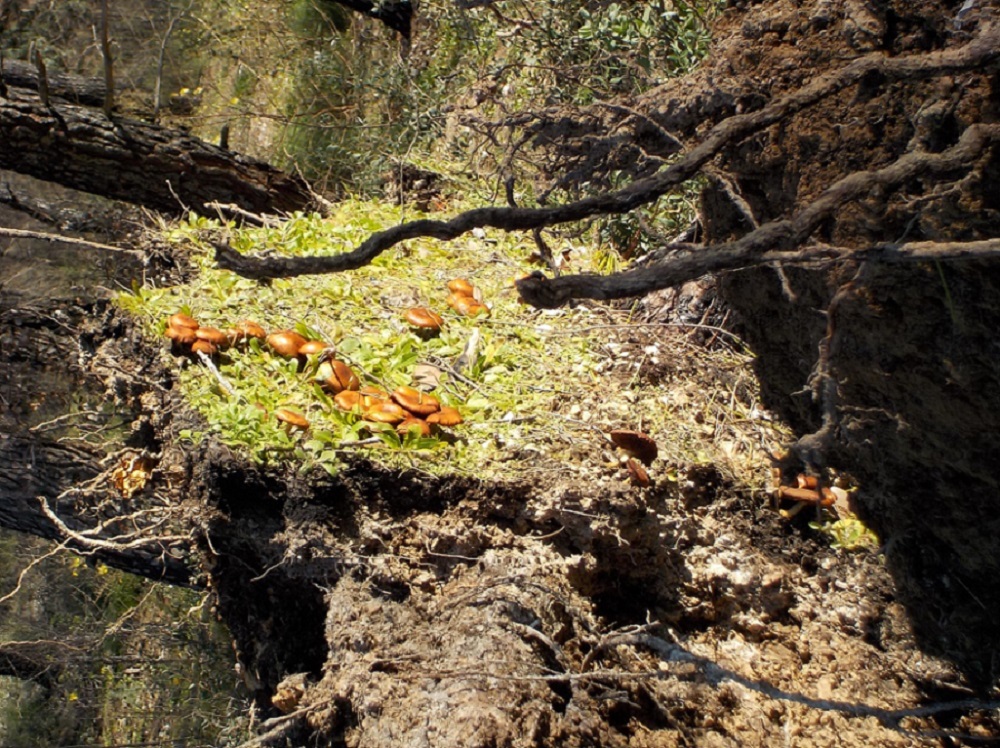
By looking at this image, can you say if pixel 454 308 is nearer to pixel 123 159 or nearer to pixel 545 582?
pixel 545 582

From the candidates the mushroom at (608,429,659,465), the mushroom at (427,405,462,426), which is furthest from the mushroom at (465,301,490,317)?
the mushroom at (608,429,659,465)

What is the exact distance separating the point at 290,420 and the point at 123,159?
1.98 m

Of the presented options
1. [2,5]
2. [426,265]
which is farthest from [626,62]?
[2,5]

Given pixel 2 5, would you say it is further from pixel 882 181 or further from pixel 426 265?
pixel 882 181

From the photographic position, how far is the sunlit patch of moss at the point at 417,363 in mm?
2721

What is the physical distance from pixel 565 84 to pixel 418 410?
2.32 meters

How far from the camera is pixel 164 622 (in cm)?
572

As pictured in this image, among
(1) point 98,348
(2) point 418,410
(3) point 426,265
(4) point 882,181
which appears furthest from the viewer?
(3) point 426,265

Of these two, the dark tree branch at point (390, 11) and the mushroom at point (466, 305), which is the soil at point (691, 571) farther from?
the dark tree branch at point (390, 11)

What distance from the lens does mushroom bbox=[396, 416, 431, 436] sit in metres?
2.73

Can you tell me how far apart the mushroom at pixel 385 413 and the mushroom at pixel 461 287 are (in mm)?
819

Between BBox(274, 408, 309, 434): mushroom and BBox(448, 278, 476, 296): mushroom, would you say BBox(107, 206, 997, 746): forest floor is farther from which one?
BBox(448, 278, 476, 296): mushroom

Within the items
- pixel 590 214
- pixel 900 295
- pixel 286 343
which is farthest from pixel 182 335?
pixel 900 295

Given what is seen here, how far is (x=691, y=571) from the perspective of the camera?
276 cm
